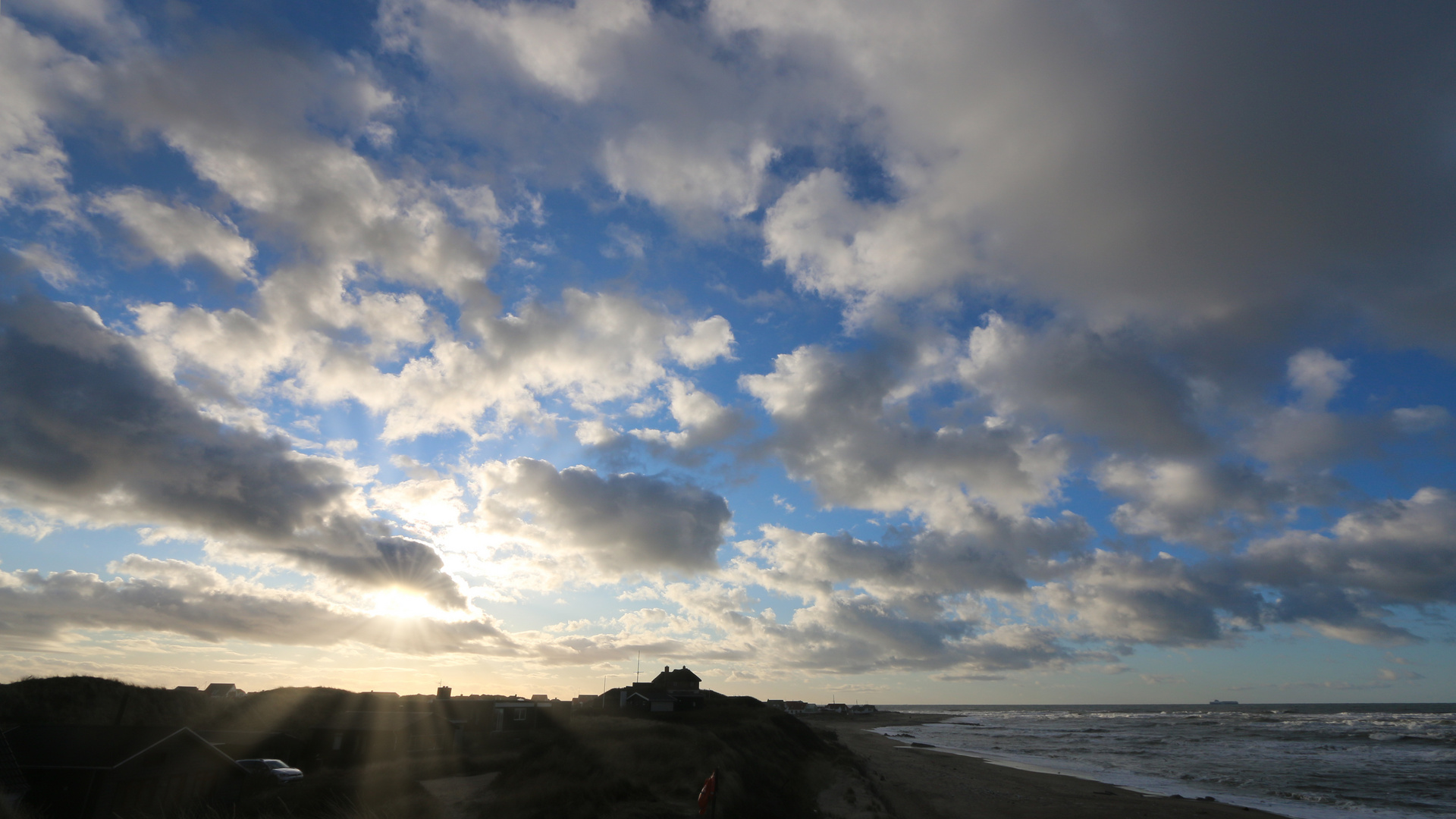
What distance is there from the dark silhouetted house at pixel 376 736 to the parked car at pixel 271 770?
21.6ft

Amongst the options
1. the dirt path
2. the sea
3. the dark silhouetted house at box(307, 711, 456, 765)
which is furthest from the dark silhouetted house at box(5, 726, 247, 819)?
the sea

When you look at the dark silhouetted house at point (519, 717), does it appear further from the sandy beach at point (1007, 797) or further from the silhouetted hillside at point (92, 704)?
the silhouetted hillside at point (92, 704)

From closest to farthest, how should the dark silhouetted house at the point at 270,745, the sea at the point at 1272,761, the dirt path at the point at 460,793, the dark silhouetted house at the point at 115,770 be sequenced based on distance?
the dirt path at the point at 460,793 → the dark silhouetted house at the point at 115,770 → the sea at the point at 1272,761 → the dark silhouetted house at the point at 270,745

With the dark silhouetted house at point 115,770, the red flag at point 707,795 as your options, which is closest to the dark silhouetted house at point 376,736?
Answer: the dark silhouetted house at point 115,770

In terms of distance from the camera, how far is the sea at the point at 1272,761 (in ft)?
127

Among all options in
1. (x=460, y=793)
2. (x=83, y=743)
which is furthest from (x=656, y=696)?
(x=83, y=743)

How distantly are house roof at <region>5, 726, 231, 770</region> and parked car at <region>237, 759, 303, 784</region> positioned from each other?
713 centimetres

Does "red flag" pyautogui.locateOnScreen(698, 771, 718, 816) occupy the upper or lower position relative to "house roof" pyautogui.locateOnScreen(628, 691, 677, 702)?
upper

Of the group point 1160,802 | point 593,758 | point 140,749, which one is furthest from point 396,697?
point 1160,802

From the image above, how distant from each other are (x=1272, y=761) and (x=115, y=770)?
82695 millimetres

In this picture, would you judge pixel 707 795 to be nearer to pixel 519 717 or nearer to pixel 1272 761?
pixel 519 717

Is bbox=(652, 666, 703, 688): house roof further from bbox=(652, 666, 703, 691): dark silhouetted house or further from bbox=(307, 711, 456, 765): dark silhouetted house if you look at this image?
bbox=(307, 711, 456, 765): dark silhouetted house

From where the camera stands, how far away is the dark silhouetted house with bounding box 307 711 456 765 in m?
51.4

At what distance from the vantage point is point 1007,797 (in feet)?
133
